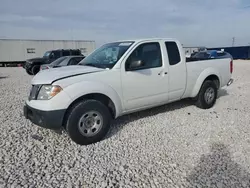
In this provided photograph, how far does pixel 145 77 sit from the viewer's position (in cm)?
427

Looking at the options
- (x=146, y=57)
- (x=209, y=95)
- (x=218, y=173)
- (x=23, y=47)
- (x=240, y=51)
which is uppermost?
(x=23, y=47)

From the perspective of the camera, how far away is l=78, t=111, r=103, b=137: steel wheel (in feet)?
11.9

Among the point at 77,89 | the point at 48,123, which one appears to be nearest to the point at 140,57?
the point at 77,89

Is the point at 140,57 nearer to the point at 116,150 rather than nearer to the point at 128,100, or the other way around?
the point at 128,100

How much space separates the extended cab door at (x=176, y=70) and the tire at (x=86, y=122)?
178 cm

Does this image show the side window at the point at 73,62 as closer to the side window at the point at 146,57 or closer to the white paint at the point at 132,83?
the white paint at the point at 132,83

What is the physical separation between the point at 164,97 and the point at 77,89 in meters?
2.12

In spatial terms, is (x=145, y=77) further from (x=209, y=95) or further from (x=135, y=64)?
(x=209, y=95)

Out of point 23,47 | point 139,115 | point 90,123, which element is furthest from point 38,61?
point 90,123

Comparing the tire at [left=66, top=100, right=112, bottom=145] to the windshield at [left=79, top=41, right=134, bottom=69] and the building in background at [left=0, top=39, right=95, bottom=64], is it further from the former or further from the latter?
the building in background at [left=0, top=39, right=95, bottom=64]

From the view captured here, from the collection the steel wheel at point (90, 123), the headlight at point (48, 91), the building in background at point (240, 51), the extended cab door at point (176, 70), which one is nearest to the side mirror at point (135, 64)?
the extended cab door at point (176, 70)

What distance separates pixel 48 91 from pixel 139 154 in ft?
6.06

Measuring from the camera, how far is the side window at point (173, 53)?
4771mm

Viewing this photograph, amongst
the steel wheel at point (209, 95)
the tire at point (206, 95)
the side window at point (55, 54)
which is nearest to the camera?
the tire at point (206, 95)
